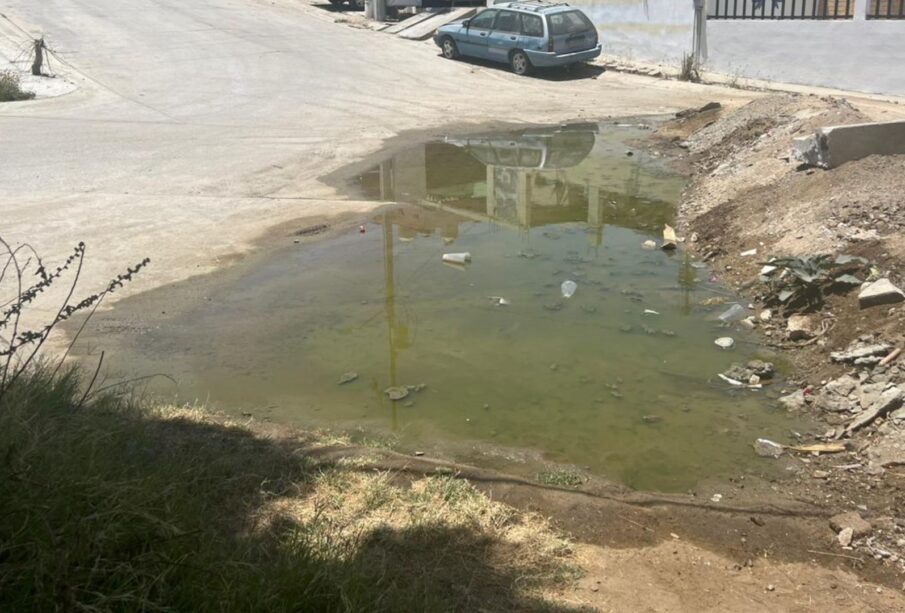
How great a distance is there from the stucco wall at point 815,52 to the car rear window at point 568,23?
3201mm

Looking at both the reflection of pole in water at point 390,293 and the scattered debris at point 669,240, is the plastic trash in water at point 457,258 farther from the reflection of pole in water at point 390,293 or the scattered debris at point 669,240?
the scattered debris at point 669,240

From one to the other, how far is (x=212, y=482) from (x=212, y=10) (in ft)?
99.0

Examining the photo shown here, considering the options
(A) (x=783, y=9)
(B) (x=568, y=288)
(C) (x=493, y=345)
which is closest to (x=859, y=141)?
(B) (x=568, y=288)

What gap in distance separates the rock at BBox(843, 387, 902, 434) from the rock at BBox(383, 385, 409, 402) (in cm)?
323

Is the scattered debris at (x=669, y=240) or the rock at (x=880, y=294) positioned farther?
the scattered debris at (x=669, y=240)

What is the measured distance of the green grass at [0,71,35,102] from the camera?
19562 mm

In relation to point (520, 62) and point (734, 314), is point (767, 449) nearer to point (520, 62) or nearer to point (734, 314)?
point (734, 314)

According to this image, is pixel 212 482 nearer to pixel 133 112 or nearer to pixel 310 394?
pixel 310 394

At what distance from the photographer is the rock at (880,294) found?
280 inches

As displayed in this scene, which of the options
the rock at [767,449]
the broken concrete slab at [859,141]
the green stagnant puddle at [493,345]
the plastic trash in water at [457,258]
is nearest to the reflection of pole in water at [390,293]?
the green stagnant puddle at [493,345]

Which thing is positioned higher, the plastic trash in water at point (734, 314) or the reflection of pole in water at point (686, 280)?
the plastic trash in water at point (734, 314)

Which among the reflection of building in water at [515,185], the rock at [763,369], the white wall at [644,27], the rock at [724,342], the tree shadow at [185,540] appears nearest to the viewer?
the tree shadow at [185,540]

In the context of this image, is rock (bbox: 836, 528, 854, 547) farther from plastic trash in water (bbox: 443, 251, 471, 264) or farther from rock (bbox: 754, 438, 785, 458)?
plastic trash in water (bbox: 443, 251, 471, 264)

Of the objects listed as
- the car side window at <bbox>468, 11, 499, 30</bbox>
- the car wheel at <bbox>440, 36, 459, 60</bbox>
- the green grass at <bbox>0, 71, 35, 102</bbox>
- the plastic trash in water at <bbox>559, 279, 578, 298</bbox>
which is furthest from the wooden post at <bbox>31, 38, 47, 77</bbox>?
the plastic trash in water at <bbox>559, 279, 578, 298</bbox>
